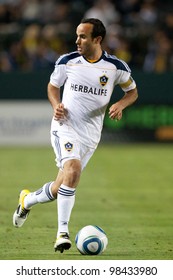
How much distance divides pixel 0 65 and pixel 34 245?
13106 mm

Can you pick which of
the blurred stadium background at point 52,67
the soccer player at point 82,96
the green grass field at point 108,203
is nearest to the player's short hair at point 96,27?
the soccer player at point 82,96

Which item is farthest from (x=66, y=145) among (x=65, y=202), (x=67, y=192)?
(x=65, y=202)

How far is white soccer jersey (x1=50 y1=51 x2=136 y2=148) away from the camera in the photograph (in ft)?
30.3

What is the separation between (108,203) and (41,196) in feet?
11.4

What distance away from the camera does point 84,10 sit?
23.3 meters

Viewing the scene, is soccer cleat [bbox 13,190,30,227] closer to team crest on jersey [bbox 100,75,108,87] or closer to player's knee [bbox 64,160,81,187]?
player's knee [bbox 64,160,81,187]

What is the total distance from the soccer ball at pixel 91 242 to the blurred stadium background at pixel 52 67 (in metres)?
12.7

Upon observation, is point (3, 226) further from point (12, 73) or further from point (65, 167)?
point (12, 73)

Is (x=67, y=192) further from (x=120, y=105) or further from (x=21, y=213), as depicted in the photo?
(x=21, y=213)

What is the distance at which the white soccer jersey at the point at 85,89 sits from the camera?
9242 millimetres

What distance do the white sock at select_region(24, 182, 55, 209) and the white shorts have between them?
16.2 inches

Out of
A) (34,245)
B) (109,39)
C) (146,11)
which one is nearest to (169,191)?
(34,245)

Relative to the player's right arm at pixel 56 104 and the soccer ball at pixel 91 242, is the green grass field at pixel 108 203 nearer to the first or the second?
the soccer ball at pixel 91 242

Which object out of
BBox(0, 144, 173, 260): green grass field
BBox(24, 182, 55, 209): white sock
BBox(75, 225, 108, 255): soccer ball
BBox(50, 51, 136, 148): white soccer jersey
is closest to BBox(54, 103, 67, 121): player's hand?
BBox(50, 51, 136, 148): white soccer jersey
